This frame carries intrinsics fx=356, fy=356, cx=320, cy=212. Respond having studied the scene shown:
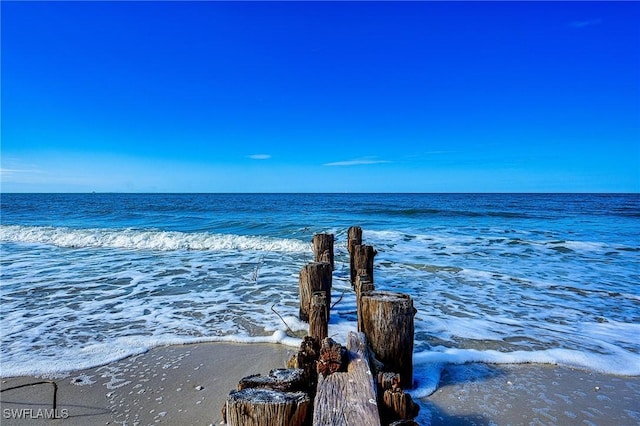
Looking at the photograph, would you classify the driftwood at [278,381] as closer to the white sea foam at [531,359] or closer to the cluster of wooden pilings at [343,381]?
the cluster of wooden pilings at [343,381]

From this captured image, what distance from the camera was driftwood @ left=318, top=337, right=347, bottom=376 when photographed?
254 cm

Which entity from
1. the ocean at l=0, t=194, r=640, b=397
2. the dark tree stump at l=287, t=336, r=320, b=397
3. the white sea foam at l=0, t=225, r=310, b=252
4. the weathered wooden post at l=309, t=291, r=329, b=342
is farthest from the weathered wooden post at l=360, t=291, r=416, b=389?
the white sea foam at l=0, t=225, r=310, b=252

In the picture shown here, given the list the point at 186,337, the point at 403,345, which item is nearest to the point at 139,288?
the point at 186,337

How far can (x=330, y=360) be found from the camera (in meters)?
2.56

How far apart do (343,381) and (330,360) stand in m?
0.19

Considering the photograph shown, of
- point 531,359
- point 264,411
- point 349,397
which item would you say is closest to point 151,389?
point 264,411

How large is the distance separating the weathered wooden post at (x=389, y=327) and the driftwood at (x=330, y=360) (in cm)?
100

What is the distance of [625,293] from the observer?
7977 mm

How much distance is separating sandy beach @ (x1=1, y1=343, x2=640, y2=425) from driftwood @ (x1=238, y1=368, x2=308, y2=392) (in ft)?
4.39

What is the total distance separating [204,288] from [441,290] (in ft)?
17.9

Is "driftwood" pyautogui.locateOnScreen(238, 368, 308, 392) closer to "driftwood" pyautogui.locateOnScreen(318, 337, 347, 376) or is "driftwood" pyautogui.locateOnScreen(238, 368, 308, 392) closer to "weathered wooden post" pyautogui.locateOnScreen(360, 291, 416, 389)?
"driftwood" pyautogui.locateOnScreen(318, 337, 347, 376)

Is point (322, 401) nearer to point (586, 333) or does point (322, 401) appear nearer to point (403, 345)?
point (403, 345)

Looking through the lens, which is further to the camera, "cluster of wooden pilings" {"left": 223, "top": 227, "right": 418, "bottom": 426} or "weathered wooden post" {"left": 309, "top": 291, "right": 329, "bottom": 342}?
"weathered wooden post" {"left": 309, "top": 291, "right": 329, "bottom": 342}

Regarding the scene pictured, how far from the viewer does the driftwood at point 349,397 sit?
1978 millimetres
